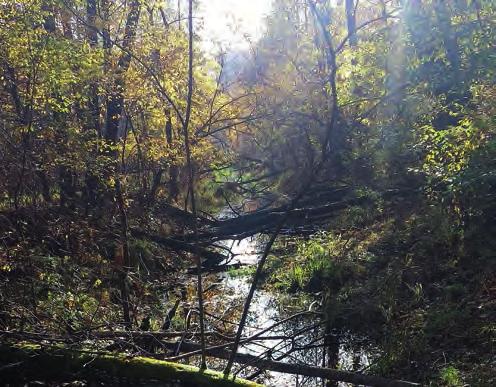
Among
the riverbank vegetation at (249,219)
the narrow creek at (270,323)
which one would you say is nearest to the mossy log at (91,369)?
the riverbank vegetation at (249,219)

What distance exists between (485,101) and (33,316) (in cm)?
617

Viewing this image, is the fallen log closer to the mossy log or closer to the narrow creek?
the narrow creek

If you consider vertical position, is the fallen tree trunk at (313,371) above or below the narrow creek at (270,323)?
above

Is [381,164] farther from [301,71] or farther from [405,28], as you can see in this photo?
[301,71]

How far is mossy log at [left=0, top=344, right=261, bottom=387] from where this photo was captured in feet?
13.3

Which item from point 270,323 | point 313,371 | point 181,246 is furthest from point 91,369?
point 181,246

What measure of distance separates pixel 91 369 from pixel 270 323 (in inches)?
159

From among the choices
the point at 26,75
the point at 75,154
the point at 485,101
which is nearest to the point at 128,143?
the point at 75,154

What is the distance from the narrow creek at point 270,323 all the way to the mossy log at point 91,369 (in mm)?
437

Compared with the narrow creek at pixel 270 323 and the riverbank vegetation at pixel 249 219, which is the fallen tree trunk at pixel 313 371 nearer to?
the riverbank vegetation at pixel 249 219

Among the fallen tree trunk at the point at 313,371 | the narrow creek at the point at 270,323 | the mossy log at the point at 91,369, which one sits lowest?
the narrow creek at the point at 270,323

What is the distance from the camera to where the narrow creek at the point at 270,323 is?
594 centimetres

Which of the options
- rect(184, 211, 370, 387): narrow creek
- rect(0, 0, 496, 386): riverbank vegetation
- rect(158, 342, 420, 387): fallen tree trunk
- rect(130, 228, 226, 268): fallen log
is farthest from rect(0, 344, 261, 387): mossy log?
rect(130, 228, 226, 268): fallen log

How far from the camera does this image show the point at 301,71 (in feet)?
56.3
